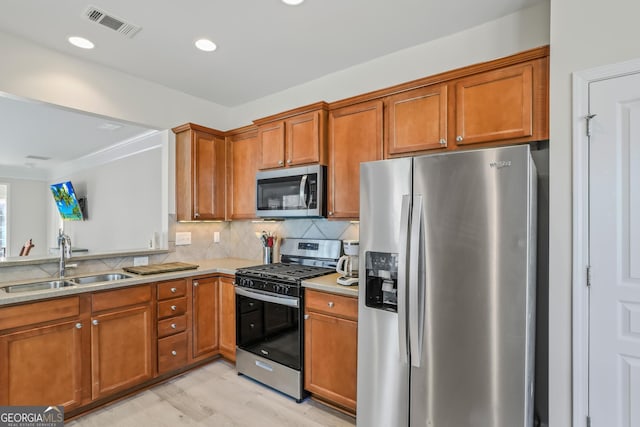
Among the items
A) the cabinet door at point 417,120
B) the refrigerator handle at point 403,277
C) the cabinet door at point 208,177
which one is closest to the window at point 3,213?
the cabinet door at point 208,177

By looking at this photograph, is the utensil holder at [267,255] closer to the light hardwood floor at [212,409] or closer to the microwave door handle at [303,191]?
the microwave door handle at [303,191]

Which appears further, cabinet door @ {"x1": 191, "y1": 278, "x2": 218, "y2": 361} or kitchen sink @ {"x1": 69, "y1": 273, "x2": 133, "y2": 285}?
cabinet door @ {"x1": 191, "y1": 278, "x2": 218, "y2": 361}

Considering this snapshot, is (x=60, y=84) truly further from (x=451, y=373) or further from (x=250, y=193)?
(x=451, y=373)

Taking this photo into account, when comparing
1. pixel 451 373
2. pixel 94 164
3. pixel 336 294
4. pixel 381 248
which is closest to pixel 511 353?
pixel 451 373

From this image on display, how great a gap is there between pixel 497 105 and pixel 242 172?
248 centimetres

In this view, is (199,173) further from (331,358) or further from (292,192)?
(331,358)

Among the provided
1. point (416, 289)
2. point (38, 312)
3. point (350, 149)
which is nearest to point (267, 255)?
point (350, 149)

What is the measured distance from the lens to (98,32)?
2.36 m

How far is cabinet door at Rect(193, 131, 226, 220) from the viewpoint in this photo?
132 inches

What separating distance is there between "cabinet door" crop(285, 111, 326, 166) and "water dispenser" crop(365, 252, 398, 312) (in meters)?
1.15

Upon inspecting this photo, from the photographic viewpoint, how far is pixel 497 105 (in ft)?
6.48

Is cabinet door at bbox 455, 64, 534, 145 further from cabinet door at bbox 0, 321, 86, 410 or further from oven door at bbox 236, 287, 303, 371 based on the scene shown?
cabinet door at bbox 0, 321, 86, 410

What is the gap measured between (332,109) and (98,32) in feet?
5.98

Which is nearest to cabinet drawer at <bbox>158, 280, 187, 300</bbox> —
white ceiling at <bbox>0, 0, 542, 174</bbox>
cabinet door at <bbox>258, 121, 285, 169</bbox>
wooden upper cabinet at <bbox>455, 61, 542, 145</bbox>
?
cabinet door at <bbox>258, 121, 285, 169</bbox>
